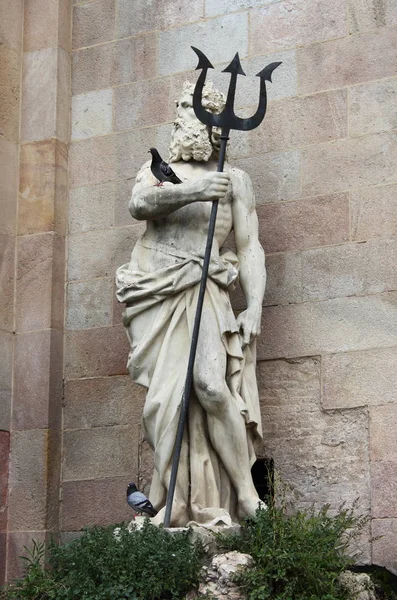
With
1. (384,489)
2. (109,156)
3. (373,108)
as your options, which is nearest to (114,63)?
(109,156)

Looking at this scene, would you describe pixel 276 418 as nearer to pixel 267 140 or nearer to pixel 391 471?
pixel 391 471

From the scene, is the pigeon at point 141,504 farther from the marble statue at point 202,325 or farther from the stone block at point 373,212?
the stone block at point 373,212

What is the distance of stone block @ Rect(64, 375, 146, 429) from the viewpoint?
28.6 ft

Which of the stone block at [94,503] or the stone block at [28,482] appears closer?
the stone block at [94,503]

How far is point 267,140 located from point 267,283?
34.9 inches

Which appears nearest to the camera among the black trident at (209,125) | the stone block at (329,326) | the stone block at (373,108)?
the black trident at (209,125)

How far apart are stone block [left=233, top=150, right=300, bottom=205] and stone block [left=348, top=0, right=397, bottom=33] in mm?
821

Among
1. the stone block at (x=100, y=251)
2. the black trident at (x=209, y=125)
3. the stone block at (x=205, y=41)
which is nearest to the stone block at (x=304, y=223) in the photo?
the stone block at (x=100, y=251)

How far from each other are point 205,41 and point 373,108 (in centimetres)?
127

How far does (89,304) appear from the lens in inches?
355

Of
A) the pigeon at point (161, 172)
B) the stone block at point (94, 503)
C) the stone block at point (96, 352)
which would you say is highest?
the pigeon at point (161, 172)

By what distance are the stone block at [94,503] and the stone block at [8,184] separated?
1.67 metres

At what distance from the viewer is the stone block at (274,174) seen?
8586 mm

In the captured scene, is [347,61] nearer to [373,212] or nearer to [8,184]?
[373,212]
